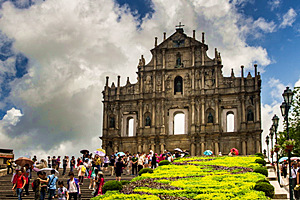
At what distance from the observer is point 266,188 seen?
16125 millimetres

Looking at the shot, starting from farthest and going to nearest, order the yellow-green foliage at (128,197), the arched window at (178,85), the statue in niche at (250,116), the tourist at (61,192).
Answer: the arched window at (178,85) → the statue in niche at (250,116) → the tourist at (61,192) → the yellow-green foliage at (128,197)

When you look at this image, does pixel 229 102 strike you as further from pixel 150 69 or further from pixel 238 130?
pixel 150 69

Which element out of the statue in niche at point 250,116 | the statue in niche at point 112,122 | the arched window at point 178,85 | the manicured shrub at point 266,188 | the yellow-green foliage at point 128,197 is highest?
the arched window at point 178,85

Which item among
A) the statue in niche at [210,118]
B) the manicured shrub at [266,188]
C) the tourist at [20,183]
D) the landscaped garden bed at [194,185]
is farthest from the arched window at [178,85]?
the manicured shrub at [266,188]

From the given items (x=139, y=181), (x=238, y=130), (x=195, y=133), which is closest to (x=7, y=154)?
(x=139, y=181)

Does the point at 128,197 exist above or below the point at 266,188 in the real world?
below

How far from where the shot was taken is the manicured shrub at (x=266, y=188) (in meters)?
15.9

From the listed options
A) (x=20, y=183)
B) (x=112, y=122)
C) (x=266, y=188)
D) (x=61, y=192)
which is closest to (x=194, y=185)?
(x=266, y=188)

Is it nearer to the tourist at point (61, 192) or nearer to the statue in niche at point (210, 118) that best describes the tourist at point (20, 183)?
the tourist at point (61, 192)

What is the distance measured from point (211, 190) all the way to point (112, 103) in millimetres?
34138

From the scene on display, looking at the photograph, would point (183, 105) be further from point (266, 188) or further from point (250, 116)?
point (266, 188)

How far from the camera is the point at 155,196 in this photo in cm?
1655

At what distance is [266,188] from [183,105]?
32.1m

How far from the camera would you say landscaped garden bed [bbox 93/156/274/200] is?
53.7 feet
